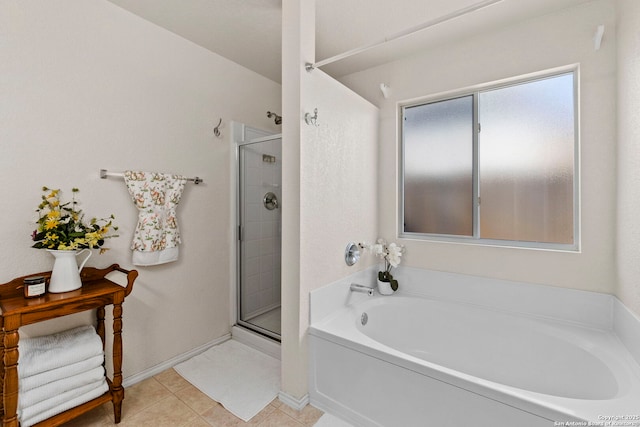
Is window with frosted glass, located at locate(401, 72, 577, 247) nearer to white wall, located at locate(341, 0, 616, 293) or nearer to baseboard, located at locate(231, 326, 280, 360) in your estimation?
white wall, located at locate(341, 0, 616, 293)

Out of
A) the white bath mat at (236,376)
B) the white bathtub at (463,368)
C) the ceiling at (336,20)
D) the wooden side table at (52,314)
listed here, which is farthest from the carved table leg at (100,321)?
the ceiling at (336,20)

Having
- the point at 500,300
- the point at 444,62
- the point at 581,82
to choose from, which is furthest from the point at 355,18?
the point at 500,300

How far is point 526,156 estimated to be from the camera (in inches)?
81.0

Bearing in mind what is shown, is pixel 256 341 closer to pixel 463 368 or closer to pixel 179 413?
pixel 179 413

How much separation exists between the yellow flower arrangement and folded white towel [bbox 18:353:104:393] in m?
0.60

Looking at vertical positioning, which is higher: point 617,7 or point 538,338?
point 617,7

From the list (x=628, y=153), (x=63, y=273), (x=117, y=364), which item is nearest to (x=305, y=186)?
(x=63, y=273)

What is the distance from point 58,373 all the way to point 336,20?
2636 millimetres

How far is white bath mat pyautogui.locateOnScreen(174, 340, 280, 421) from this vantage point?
1801 millimetres

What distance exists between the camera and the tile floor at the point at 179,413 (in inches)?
64.0

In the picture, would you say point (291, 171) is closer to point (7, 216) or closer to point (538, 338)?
point (7, 216)

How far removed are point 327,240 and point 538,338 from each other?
57.5 inches

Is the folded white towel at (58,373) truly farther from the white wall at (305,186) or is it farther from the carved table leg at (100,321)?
the white wall at (305,186)

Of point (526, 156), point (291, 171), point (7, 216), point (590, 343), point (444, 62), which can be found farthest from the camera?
point (444, 62)
